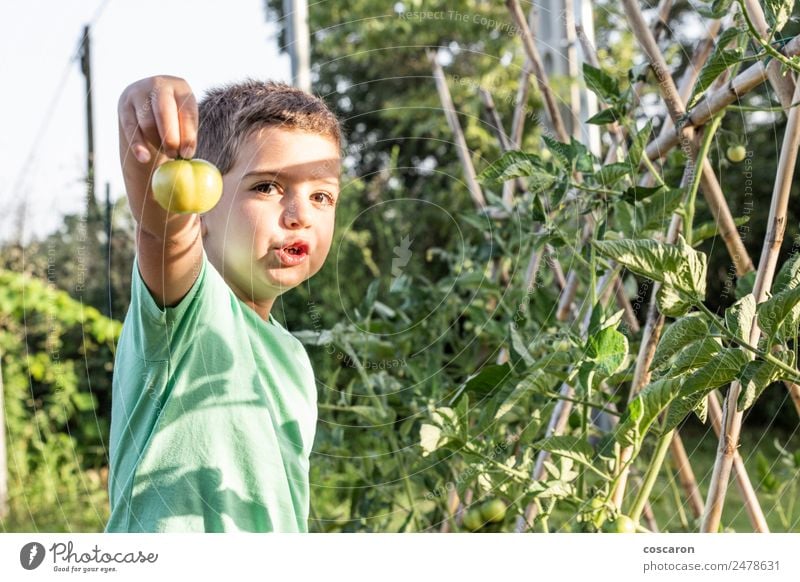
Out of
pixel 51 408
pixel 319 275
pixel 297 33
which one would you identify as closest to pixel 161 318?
pixel 297 33

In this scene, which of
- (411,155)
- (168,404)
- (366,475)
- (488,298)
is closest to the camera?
(168,404)

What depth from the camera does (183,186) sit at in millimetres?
472

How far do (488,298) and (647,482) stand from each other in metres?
0.52

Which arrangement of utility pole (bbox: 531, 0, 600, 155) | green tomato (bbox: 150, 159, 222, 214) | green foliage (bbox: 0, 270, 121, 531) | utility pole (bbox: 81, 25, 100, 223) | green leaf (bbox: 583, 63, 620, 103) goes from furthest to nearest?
green foliage (bbox: 0, 270, 121, 531)
utility pole (bbox: 531, 0, 600, 155)
utility pole (bbox: 81, 25, 100, 223)
green leaf (bbox: 583, 63, 620, 103)
green tomato (bbox: 150, 159, 222, 214)

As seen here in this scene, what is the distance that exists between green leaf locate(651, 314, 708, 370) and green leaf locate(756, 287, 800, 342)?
33 mm

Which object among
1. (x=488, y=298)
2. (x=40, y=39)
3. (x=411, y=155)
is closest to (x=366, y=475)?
(x=488, y=298)

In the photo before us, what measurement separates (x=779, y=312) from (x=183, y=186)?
0.34m

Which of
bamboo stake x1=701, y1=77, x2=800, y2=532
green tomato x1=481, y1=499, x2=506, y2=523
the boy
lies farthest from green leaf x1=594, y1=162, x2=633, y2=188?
Result: green tomato x1=481, y1=499, x2=506, y2=523

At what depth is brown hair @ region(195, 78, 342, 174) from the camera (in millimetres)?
685

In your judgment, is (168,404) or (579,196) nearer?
(168,404)

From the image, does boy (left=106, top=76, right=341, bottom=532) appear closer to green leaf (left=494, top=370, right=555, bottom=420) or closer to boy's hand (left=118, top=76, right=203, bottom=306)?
boy's hand (left=118, top=76, right=203, bottom=306)

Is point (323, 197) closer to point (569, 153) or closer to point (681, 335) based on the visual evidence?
point (569, 153)
